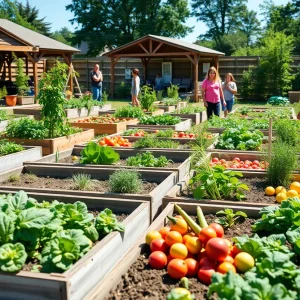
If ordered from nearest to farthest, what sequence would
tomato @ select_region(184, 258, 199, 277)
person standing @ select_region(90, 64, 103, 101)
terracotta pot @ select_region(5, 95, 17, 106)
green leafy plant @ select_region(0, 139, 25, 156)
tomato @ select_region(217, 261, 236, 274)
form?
tomato @ select_region(217, 261, 236, 274) < tomato @ select_region(184, 258, 199, 277) < green leafy plant @ select_region(0, 139, 25, 156) < person standing @ select_region(90, 64, 103, 101) < terracotta pot @ select_region(5, 95, 17, 106)

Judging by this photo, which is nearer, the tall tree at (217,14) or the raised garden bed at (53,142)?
the raised garden bed at (53,142)

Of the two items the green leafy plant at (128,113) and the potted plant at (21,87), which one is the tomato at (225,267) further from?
the potted plant at (21,87)

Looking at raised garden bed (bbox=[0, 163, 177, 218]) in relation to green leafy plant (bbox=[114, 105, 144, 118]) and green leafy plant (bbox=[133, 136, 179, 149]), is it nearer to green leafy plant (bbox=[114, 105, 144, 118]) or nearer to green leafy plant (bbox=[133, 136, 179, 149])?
green leafy plant (bbox=[133, 136, 179, 149])

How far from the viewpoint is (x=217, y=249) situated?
3270 mm

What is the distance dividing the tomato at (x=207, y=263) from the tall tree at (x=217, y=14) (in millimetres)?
54094

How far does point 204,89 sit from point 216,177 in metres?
5.99

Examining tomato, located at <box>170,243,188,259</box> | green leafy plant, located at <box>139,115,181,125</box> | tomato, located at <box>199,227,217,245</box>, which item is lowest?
tomato, located at <box>170,243,188,259</box>

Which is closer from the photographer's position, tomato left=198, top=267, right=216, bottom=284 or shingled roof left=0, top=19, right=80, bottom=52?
tomato left=198, top=267, right=216, bottom=284

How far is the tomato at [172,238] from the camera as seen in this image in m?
3.56

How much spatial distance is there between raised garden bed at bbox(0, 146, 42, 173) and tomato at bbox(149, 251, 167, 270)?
13.0 ft

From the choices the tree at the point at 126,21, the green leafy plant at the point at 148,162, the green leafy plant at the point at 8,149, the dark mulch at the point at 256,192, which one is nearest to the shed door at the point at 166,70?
the tree at the point at 126,21

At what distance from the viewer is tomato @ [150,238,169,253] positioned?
3578 millimetres

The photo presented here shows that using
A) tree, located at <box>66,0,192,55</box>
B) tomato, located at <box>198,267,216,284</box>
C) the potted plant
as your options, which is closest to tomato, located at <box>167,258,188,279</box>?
tomato, located at <box>198,267,216,284</box>

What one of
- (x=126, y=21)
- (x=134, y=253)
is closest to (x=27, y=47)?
(x=134, y=253)
